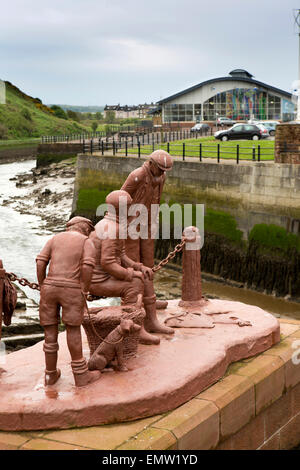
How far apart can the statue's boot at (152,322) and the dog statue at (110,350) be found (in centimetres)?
131

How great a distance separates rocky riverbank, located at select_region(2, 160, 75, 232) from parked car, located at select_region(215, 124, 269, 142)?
7.68 meters

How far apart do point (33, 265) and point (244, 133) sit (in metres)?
15.9

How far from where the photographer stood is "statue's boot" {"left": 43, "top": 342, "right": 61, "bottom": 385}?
676 centimetres

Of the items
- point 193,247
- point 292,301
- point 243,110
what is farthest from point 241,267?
point 243,110


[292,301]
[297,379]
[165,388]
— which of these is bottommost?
[292,301]

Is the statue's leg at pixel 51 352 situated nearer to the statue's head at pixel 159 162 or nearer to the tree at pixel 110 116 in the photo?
the statue's head at pixel 159 162

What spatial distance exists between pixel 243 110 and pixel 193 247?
47.9m

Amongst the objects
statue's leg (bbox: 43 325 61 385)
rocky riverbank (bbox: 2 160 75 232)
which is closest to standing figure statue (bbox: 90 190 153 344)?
statue's leg (bbox: 43 325 61 385)

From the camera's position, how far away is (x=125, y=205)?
7.34 meters

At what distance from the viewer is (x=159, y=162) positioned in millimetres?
8125

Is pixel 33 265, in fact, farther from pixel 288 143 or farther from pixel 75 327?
pixel 75 327

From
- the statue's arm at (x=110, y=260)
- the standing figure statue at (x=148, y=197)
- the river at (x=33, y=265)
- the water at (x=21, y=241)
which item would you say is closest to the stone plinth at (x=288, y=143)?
the river at (x=33, y=265)
